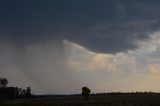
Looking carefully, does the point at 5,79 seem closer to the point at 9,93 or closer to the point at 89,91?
the point at 9,93

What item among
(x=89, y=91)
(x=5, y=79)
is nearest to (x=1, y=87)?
(x=5, y=79)

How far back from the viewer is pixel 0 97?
184 meters

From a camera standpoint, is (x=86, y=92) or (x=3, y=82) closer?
(x=86, y=92)

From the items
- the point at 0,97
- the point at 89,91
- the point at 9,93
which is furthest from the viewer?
the point at 9,93

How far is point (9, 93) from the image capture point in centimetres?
19850

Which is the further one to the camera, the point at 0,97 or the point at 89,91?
the point at 0,97

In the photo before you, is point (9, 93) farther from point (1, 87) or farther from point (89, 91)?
Result: point (89, 91)

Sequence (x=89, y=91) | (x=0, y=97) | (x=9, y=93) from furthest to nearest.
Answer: (x=9, y=93)
(x=0, y=97)
(x=89, y=91)

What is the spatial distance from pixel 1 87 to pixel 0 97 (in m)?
5.02

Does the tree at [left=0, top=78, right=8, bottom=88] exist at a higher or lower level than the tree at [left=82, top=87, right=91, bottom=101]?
higher

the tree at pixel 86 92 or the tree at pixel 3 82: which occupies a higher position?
the tree at pixel 3 82

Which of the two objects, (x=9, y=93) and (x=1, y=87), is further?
(x=9, y=93)

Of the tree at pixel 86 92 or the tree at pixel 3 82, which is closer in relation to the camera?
the tree at pixel 86 92

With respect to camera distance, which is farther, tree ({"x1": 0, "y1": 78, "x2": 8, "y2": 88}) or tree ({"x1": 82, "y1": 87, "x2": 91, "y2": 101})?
tree ({"x1": 0, "y1": 78, "x2": 8, "y2": 88})
